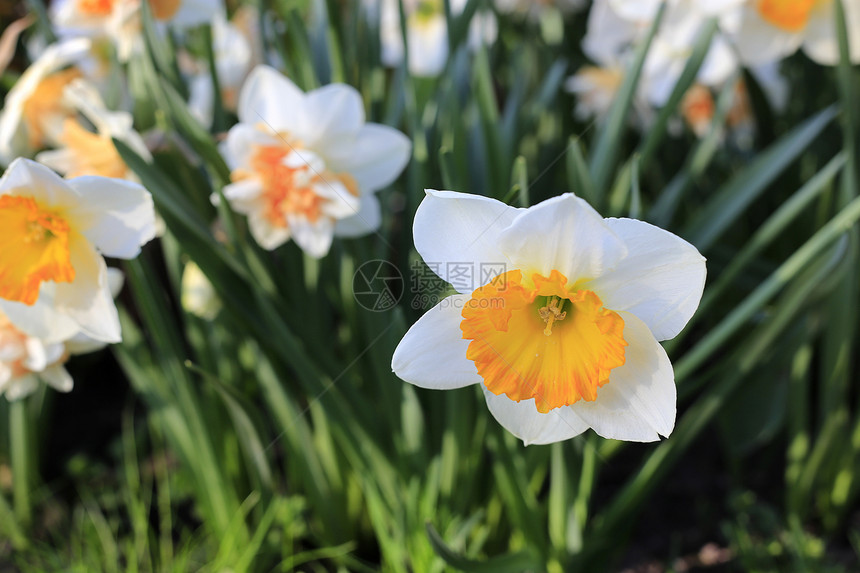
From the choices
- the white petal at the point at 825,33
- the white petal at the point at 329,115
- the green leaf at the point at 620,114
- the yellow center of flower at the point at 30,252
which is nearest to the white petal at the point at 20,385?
the yellow center of flower at the point at 30,252

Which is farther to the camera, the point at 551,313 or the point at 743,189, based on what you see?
the point at 743,189

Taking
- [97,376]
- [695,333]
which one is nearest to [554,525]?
[695,333]

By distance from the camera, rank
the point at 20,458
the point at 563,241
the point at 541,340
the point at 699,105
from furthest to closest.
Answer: the point at 699,105 < the point at 20,458 < the point at 541,340 < the point at 563,241

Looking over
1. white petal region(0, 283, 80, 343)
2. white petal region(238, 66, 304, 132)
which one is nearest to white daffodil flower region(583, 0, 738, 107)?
white petal region(238, 66, 304, 132)

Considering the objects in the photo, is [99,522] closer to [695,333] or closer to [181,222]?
[181,222]

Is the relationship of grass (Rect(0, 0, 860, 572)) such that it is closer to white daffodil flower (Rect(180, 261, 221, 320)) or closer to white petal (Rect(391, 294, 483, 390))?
white daffodil flower (Rect(180, 261, 221, 320))

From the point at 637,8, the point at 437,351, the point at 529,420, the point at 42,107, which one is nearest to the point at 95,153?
the point at 42,107

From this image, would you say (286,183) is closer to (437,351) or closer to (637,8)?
(437,351)

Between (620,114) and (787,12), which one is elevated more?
(787,12)
